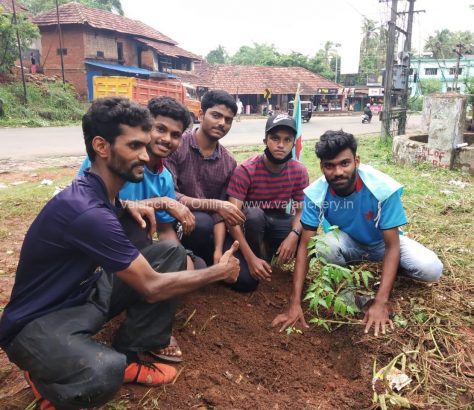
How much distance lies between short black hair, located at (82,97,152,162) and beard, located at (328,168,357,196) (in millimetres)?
1425

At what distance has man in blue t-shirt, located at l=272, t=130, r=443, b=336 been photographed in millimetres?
2785

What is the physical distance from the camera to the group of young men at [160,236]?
185 centimetres

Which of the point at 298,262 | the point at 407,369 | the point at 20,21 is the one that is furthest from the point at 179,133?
the point at 20,21

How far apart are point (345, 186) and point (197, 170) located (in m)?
1.22

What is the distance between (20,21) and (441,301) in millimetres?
21141

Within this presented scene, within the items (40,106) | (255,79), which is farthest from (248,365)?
(255,79)

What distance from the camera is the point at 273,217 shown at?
11.9 feet

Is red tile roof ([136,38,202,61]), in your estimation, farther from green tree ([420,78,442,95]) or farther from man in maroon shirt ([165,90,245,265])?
man in maroon shirt ([165,90,245,265])

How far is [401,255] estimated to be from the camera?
308cm

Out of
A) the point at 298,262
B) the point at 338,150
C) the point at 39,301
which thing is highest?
the point at 338,150

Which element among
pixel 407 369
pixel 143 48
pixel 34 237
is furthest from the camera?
pixel 143 48

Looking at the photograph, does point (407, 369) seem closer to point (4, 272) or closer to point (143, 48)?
point (4, 272)

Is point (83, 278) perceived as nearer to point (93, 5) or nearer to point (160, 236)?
point (160, 236)

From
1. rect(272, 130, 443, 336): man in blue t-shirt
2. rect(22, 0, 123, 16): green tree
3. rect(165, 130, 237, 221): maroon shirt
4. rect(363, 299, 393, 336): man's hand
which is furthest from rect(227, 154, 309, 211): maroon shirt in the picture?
rect(22, 0, 123, 16): green tree
